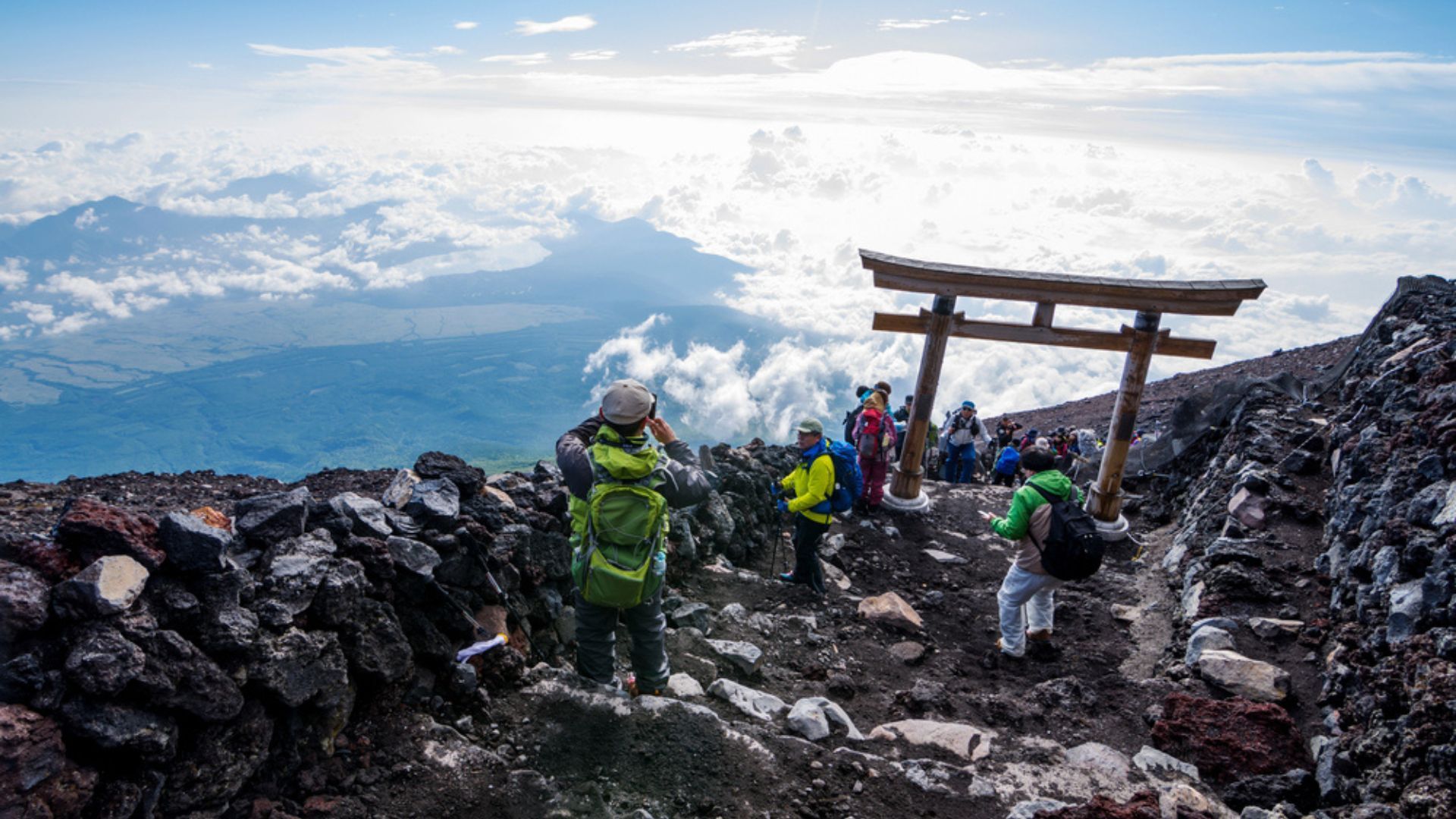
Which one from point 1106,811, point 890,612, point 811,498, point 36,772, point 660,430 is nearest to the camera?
point 36,772

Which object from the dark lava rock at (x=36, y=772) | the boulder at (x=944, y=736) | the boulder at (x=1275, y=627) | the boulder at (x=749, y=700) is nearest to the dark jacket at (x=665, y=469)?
the boulder at (x=749, y=700)

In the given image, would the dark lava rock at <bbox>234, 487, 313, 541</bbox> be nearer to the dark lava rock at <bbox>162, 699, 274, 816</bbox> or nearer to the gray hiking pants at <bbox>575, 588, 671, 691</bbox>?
the dark lava rock at <bbox>162, 699, 274, 816</bbox>

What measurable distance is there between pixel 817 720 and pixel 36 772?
13.1 feet

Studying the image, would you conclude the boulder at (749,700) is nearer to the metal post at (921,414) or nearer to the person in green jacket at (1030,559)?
the person in green jacket at (1030,559)

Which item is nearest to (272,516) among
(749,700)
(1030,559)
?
(749,700)

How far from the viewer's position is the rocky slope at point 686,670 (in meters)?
3.13

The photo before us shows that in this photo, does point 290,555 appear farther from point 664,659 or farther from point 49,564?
A: point 664,659

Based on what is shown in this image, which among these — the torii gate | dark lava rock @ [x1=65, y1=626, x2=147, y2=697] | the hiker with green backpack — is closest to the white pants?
the hiker with green backpack

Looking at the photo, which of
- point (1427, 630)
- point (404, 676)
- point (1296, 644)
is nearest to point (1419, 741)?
point (1427, 630)

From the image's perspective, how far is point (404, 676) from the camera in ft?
13.9

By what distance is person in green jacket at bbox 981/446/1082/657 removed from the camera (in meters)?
6.54

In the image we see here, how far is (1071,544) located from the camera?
20.5ft

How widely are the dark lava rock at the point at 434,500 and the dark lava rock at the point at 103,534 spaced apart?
1.61 m

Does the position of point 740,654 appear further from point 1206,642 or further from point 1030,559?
point 1206,642
